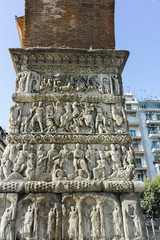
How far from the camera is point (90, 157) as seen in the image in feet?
12.2

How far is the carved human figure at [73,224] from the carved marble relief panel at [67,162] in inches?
20.4

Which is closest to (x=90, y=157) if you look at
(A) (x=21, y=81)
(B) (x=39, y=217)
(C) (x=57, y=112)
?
(C) (x=57, y=112)

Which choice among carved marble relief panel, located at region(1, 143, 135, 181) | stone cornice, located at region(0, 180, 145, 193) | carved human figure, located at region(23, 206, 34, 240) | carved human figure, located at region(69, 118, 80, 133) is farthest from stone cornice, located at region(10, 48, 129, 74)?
carved human figure, located at region(23, 206, 34, 240)

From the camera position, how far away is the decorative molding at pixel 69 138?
3.81 metres

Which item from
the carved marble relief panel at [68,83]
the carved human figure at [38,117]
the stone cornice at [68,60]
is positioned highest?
the stone cornice at [68,60]

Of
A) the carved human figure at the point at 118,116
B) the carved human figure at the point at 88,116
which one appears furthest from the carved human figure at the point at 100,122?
the carved human figure at the point at 118,116

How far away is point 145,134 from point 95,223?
81.7ft

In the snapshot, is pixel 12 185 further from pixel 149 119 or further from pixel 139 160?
pixel 149 119

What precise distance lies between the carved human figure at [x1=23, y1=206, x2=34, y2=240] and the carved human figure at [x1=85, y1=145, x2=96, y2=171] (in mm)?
1151

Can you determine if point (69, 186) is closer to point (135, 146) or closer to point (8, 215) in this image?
point (8, 215)

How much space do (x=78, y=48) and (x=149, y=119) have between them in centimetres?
2478

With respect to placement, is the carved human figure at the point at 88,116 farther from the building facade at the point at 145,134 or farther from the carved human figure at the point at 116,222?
the building facade at the point at 145,134

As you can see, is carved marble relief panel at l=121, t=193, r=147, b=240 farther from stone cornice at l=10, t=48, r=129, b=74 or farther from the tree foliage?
the tree foliage

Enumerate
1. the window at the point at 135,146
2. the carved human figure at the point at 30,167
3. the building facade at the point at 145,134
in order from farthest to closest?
the window at the point at 135,146
the building facade at the point at 145,134
the carved human figure at the point at 30,167
